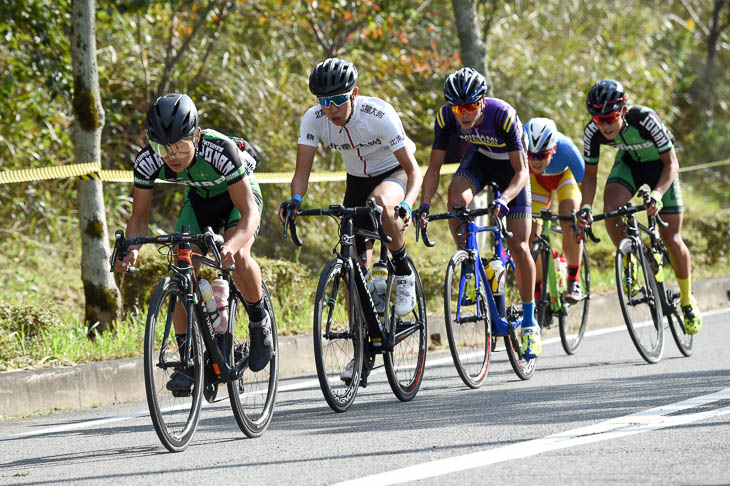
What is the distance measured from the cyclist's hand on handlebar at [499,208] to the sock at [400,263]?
0.72 m

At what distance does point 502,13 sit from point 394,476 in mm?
16185

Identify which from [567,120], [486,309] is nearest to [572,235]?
[486,309]

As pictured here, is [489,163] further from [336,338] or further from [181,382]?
[181,382]

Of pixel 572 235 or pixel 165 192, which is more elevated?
pixel 165 192

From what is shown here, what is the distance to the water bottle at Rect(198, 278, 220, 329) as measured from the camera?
223 inches

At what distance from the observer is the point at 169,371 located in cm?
548

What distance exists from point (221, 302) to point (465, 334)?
2412 mm

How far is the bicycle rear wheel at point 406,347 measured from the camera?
691 cm

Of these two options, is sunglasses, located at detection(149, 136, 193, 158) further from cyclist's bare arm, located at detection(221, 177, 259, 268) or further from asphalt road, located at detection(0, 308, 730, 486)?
asphalt road, located at detection(0, 308, 730, 486)

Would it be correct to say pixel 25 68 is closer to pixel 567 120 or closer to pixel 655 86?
pixel 567 120

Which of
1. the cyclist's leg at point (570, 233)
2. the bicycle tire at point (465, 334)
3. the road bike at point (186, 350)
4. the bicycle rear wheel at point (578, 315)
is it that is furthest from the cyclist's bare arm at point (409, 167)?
the cyclist's leg at point (570, 233)

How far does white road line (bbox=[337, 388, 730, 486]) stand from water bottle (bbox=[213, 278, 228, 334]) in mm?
1473

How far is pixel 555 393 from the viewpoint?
23.0 feet

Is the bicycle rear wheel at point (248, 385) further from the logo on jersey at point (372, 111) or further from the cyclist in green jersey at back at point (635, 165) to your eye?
the cyclist in green jersey at back at point (635, 165)
